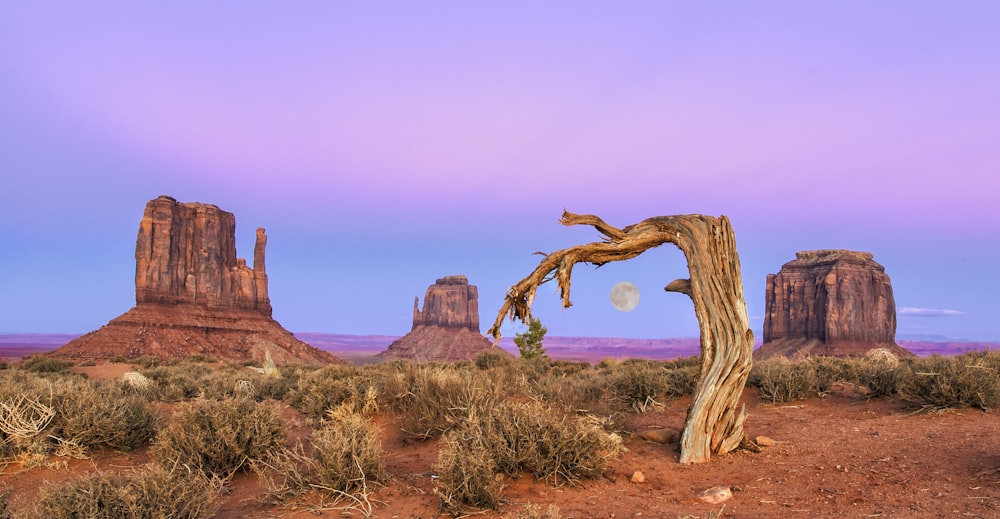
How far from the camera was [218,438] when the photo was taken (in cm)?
770

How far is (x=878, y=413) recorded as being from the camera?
10.8m

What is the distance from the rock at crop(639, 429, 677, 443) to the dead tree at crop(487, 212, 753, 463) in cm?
112

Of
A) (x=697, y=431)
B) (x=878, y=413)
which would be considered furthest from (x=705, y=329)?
(x=878, y=413)

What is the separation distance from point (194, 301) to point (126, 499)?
77904mm

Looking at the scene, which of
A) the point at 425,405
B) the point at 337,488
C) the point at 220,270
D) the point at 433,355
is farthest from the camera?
the point at 433,355

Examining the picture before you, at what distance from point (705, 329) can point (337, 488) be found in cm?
488

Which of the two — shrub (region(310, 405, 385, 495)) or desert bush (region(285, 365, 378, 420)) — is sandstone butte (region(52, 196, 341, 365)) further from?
shrub (region(310, 405, 385, 495))

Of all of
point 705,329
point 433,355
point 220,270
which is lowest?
point 433,355

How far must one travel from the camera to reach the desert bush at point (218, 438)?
7.61 m

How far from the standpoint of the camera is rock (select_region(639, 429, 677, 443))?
914 centimetres

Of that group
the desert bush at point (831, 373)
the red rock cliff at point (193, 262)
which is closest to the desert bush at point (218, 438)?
the desert bush at point (831, 373)

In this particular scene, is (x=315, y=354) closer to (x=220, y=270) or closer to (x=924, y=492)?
(x=220, y=270)

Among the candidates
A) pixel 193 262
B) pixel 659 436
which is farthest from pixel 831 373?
pixel 193 262

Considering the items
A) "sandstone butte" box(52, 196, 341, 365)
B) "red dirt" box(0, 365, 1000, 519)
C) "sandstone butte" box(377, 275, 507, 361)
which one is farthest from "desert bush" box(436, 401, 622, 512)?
"sandstone butte" box(377, 275, 507, 361)
